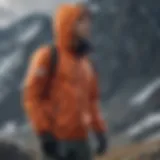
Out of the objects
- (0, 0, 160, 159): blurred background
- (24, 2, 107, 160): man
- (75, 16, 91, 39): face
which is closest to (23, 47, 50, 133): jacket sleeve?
(24, 2, 107, 160): man

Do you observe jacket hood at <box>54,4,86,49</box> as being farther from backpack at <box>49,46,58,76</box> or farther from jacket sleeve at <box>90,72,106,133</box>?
jacket sleeve at <box>90,72,106,133</box>

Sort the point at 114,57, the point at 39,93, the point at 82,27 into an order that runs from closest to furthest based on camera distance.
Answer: the point at 39,93 < the point at 82,27 < the point at 114,57

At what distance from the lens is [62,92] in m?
1.66

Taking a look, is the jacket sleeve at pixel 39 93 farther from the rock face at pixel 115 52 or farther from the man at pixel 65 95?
the rock face at pixel 115 52

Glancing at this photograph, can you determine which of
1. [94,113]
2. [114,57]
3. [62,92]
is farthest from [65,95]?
[114,57]

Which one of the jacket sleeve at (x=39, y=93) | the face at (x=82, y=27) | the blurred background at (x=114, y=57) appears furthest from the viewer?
the blurred background at (x=114, y=57)

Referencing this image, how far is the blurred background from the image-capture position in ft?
6.51

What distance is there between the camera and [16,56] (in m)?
2.02

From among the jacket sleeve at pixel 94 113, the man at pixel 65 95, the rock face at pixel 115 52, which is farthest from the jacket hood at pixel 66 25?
the rock face at pixel 115 52

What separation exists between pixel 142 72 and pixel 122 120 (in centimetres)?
18

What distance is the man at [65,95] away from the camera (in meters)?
1.59

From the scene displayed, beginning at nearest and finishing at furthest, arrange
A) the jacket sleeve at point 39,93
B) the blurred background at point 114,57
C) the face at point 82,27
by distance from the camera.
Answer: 1. the jacket sleeve at point 39,93
2. the face at point 82,27
3. the blurred background at point 114,57

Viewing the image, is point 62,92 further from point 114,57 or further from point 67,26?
point 114,57

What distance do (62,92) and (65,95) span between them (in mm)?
12
